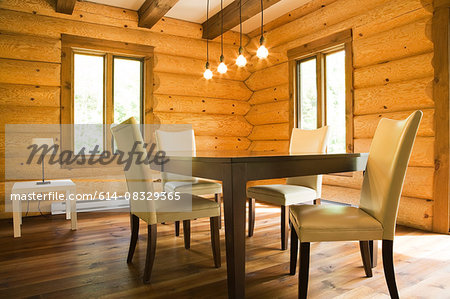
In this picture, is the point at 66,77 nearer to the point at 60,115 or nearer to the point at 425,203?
the point at 60,115

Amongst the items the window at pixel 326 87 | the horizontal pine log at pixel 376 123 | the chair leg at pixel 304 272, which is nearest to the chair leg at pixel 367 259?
the chair leg at pixel 304 272

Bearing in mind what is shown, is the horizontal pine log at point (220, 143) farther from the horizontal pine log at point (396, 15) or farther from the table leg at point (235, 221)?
the table leg at point (235, 221)

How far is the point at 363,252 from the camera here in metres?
1.97

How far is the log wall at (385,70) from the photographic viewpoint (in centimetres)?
302

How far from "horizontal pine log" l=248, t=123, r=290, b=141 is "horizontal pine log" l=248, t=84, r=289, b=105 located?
40 centimetres

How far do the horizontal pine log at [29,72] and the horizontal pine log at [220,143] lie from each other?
2.05m

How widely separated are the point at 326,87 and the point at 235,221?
313 centimetres

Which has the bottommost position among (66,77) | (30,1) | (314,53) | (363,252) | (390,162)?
(363,252)

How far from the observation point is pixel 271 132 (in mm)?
4910

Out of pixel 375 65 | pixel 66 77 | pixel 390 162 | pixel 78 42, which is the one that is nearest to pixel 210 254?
pixel 390 162

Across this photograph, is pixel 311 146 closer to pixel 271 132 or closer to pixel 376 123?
pixel 376 123

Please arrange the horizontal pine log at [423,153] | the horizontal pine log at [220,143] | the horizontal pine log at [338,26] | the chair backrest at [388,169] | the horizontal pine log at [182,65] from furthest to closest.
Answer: the horizontal pine log at [220,143]
the horizontal pine log at [182,65]
the horizontal pine log at [338,26]
the horizontal pine log at [423,153]
the chair backrest at [388,169]

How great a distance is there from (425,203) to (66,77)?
4245mm

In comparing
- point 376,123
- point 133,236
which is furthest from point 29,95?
point 376,123
